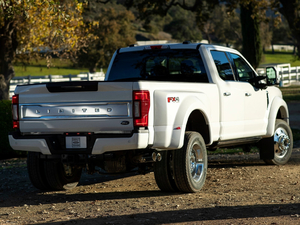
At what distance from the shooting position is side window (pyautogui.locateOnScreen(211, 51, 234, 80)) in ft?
25.8

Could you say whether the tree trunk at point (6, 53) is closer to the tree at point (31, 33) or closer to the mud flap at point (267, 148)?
the tree at point (31, 33)

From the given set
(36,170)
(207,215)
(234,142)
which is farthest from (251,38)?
(207,215)

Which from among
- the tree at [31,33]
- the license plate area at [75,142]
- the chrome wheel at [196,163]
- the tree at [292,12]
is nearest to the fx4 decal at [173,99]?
the chrome wheel at [196,163]

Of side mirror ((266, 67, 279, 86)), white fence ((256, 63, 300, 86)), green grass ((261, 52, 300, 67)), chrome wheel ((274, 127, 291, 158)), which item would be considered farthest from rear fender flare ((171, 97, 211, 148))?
green grass ((261, 52, 300, 67))

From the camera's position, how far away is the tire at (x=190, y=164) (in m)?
6.53

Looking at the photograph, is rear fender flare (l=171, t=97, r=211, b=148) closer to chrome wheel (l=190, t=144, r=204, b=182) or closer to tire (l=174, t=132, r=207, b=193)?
tire (l=174, t=132, r=207, b=193)

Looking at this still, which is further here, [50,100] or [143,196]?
[143,196]

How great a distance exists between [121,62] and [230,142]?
2.16m

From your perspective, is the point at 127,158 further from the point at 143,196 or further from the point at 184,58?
the point at 184,58

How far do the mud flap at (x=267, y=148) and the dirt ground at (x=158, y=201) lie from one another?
218 mm

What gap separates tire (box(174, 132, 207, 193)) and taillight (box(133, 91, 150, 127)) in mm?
907

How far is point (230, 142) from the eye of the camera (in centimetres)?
795

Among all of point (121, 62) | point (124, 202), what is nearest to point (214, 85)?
point (121, 62)

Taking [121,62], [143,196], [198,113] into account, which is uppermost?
[121,62]
